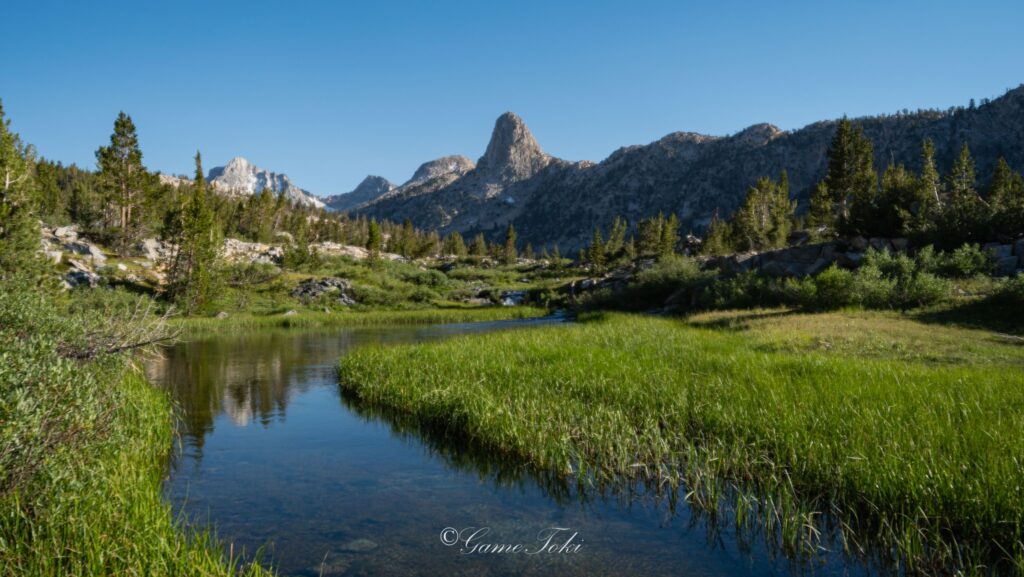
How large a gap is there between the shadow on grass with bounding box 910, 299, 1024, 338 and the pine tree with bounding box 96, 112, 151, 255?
76175 millimetres

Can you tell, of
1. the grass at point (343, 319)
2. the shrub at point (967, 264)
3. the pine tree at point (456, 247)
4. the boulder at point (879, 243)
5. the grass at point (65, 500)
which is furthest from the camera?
the pine tree at point (456, 247)

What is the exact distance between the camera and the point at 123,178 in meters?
62.9

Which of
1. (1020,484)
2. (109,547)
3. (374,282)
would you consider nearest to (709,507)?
(1020,484)

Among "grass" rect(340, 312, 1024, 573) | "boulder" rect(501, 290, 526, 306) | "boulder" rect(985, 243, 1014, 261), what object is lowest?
"grass" rect(340, 312, 1024, 573)

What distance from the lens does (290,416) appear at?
51.0 feet

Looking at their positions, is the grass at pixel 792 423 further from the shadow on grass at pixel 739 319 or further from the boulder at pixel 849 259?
the boulder at pixel 849 259

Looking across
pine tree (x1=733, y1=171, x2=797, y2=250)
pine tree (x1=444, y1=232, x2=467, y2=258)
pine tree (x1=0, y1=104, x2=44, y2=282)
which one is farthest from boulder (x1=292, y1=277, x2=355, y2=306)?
pine tree (x1=444, y1=232, x2=467, y2=258)

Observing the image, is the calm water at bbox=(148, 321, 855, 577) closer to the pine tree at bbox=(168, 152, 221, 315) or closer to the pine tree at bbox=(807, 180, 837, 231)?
the pine tree at bbox=(168, 152, 221, 315)

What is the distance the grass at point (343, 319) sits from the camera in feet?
143

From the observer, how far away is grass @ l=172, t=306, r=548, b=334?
43541 mm

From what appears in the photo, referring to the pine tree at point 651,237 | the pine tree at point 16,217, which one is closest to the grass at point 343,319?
the pine tree at point 16,217

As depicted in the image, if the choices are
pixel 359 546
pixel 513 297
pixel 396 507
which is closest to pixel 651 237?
pixel 513 297

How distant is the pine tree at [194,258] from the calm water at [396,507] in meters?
40.9

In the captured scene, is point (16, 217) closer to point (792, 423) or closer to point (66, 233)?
point (66, 233)
